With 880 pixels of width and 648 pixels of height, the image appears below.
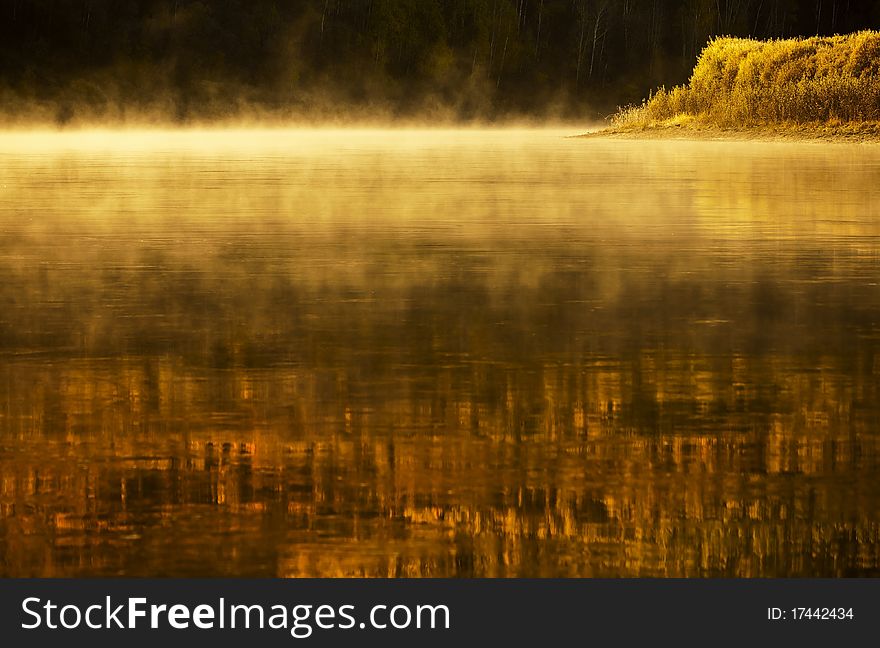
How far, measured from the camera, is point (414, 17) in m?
104

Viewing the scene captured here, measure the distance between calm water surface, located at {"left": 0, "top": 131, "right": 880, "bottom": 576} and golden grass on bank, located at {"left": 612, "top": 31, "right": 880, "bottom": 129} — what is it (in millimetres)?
32006

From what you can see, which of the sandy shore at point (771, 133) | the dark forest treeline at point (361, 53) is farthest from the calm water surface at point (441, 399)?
the dark forest treeline at point (361, 53)

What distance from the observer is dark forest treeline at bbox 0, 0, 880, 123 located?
286 ft

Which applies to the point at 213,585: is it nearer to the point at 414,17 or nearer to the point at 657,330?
the point at 657,330

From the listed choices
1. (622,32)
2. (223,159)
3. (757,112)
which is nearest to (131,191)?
(223,159)

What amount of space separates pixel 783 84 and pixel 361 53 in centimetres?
5124

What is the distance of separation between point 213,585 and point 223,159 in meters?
33.6

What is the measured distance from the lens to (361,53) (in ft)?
327

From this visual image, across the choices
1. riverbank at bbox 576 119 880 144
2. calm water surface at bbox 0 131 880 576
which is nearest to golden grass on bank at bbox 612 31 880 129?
riverbank at bbox 576 119 880 144

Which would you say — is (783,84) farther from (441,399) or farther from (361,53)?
(361,53)

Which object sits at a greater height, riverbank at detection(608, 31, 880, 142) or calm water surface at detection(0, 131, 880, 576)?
riverbank at detection(608, 31, 880, 142)

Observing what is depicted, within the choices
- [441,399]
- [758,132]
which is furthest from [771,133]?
[441,399]

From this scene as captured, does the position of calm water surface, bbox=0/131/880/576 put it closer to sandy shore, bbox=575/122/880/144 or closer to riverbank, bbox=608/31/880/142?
sandy shore, bbox=575/122/880/144

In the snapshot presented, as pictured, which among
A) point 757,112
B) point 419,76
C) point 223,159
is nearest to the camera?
point 223,159
